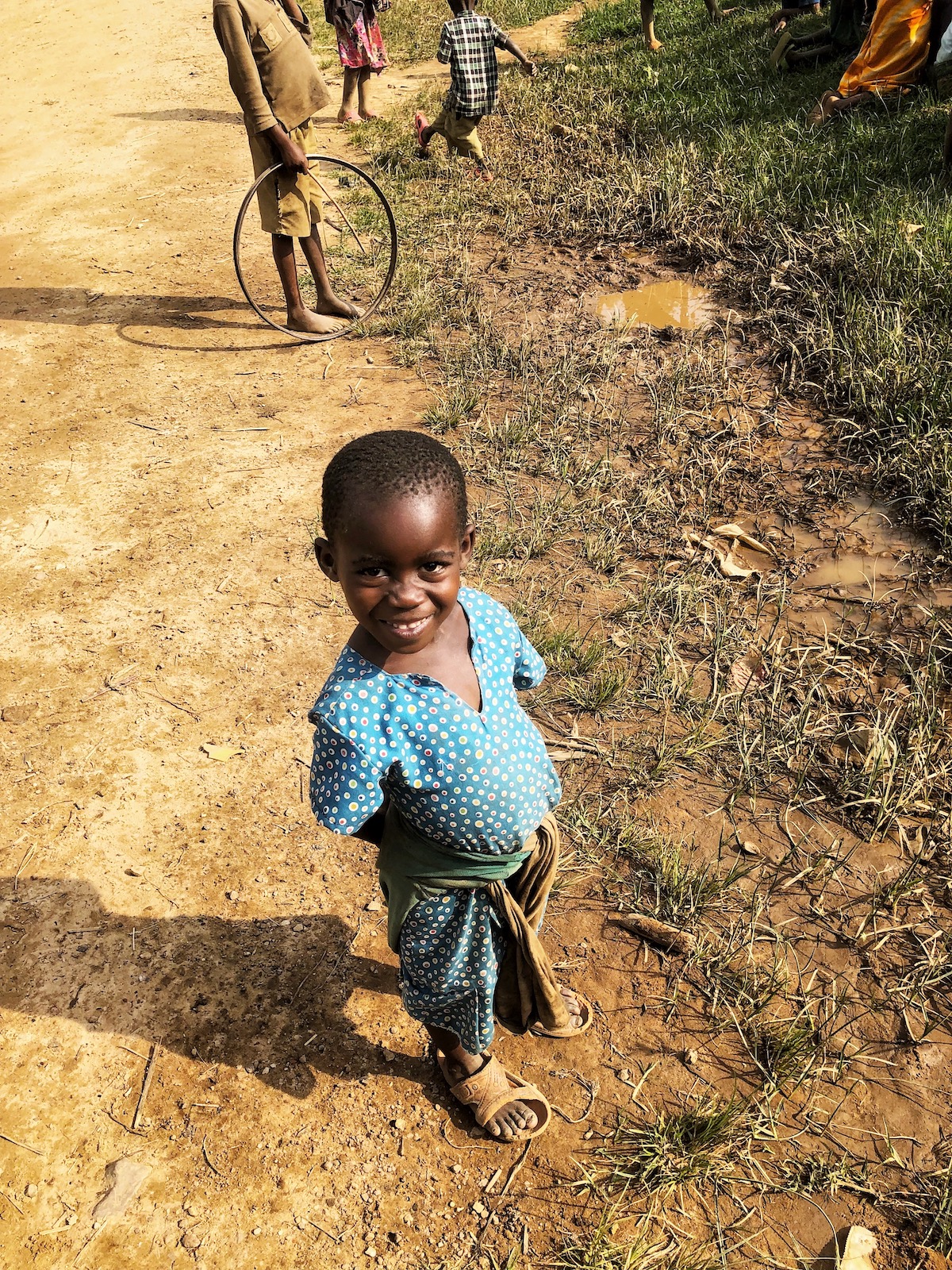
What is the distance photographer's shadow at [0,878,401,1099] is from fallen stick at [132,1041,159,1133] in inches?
1.2

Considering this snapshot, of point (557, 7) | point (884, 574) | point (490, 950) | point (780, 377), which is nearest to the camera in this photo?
point (490, 950)

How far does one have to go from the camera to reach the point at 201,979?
242cm

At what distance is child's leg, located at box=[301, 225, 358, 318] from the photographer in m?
5.19

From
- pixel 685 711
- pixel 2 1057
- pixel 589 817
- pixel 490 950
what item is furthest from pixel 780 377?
pixel 2 1057

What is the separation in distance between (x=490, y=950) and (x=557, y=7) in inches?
470

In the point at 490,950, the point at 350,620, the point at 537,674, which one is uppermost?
the point at 537,674

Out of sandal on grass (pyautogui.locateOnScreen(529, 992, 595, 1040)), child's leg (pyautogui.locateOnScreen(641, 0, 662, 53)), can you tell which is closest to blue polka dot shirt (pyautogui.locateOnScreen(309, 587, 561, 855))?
sandal on grass (pyautogui.locateOnScreen(529, 992, 595, 1040))

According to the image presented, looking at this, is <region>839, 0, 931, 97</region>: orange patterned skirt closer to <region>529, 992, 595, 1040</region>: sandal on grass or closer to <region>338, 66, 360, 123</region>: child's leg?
<region>338, 66, 360, 123</region>: child's leg

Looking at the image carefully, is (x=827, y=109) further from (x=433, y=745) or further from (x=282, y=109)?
(x=433, y=745)

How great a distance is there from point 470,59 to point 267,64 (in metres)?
2.76

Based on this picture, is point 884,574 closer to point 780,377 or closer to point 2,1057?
point 780,377

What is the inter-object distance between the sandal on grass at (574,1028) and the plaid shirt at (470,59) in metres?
6.49

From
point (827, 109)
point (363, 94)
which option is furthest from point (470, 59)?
point (827, 109)

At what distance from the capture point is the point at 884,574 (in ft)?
11.4
